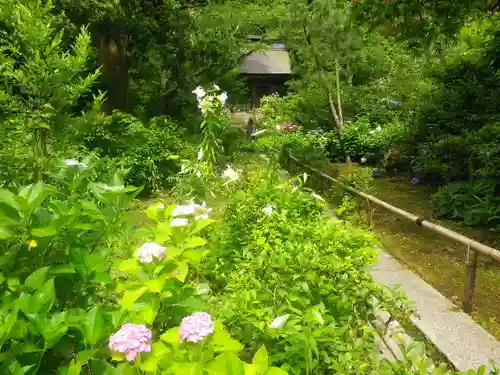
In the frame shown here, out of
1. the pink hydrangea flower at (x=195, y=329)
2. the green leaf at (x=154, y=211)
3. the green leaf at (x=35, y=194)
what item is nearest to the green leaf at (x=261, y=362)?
the pink hydrangea flower at (x=195, y=329)

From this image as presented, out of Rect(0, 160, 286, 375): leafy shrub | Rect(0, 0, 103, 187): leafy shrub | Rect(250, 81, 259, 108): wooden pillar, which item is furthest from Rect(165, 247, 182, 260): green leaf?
Rect(250, 81, 259, 108): wooden pillar

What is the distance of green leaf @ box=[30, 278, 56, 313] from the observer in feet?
4.07

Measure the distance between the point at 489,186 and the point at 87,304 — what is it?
6971 mm

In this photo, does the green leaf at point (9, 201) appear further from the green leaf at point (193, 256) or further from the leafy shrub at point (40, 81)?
the leafy shrub at point (40, 81)

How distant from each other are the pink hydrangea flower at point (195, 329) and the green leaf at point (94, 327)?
233 mm

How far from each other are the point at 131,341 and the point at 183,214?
2.85 ft

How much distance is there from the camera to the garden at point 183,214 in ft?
4.34

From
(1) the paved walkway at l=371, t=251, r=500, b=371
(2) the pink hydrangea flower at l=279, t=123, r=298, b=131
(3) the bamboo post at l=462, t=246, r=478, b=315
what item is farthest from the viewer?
(2) the pink hydrangea flower at l=279, t=123, r=298, b=131

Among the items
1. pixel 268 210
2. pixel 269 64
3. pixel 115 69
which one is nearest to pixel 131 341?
pixel 268 210

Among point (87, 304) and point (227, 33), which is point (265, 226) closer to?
point (87, 304)

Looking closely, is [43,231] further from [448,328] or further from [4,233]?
[448,328]

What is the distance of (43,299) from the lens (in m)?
1.25

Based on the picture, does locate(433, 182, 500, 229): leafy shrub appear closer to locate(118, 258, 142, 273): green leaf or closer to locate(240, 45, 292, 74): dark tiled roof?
locate(118, 258, 142, 273): green leaf

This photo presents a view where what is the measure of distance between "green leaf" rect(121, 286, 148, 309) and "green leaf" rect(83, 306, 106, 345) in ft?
0.41
